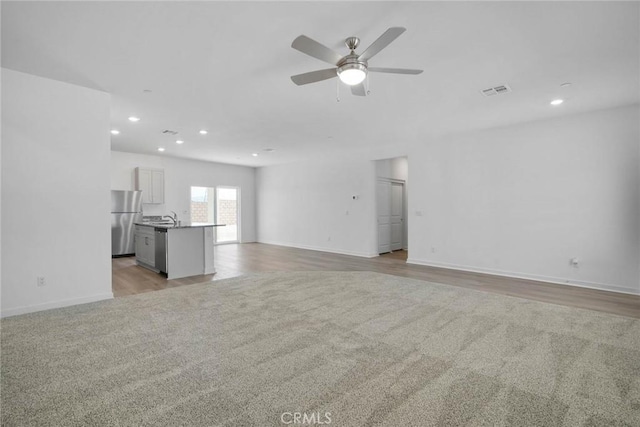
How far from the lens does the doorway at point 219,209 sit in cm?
965

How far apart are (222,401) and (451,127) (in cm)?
551

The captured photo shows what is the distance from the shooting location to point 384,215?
26.8 ft

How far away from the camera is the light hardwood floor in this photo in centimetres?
407

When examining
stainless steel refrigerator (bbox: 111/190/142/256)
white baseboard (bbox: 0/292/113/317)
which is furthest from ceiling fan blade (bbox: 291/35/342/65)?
stainless steel refrigerator (bbox: 111/190/142/256)

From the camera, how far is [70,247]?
12.1ft

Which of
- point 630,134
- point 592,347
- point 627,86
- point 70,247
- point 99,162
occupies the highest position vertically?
point 627,86

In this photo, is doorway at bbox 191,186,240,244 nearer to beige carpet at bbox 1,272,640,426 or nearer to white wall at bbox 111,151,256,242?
white wall at bbox 111,151,256,242

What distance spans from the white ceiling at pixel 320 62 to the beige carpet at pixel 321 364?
8.90 feet

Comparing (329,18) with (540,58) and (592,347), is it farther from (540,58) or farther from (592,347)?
(592,347)

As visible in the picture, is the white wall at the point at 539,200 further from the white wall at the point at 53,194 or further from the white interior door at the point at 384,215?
the white wall at the point at 53,194

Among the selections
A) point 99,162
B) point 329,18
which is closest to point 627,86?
point 329,18

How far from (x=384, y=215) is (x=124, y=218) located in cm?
682

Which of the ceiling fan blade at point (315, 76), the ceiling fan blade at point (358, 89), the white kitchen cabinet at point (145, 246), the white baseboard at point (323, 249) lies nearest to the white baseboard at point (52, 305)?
the white kitchen cabinet at point (145, 246)

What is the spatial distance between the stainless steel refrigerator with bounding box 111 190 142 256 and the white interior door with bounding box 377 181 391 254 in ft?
20.9
